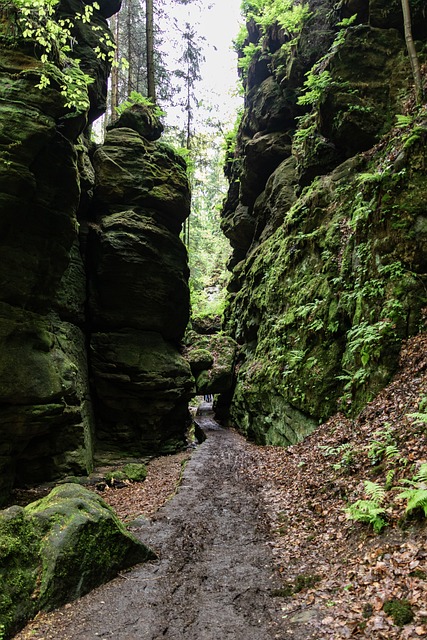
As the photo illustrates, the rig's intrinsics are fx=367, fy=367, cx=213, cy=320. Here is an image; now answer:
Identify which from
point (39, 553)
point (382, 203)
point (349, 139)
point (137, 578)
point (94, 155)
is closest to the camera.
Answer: point (39, 553)

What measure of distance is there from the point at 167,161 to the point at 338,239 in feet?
30.4

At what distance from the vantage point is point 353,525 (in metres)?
5.57

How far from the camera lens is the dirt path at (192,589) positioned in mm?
4402

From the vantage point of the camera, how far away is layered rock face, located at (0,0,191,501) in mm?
9094

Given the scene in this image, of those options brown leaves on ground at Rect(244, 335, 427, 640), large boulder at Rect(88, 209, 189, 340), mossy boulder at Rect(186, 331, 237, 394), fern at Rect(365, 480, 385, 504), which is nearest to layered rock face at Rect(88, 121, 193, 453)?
large boulder at Rect(88, 209, 189, 340)

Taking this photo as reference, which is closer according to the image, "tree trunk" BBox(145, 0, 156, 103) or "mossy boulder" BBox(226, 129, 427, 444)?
"mossy boulder" BBox(226, 129, 427, 444)

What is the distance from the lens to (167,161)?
17250 mm

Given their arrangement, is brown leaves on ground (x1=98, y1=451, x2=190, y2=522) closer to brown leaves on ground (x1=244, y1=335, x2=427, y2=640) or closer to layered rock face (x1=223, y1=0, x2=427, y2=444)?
brown leaves on ground (x1=244, y1=335, x2=427, y2=640)

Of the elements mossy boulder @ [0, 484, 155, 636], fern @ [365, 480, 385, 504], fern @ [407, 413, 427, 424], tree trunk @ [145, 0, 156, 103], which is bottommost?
mossy boulder @ [0, 484, 155, 636]

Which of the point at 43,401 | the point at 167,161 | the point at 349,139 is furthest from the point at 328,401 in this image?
the point at 167,161

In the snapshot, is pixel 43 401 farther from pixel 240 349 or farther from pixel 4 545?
pixel 240 349

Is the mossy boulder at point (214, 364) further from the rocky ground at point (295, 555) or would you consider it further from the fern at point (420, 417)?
the fern at point (420, 417)

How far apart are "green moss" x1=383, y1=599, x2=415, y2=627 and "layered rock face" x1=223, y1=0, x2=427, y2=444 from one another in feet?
18.3

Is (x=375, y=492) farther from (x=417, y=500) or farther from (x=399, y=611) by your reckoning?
(x=399, y=611)
